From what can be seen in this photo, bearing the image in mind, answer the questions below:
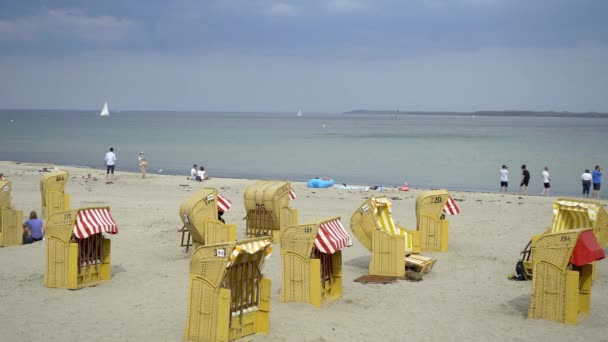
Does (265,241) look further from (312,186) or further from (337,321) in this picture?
(312,186)

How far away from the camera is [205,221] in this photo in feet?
45.3

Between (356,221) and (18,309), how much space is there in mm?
6022

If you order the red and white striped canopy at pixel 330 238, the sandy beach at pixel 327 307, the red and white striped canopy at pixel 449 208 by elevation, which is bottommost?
the sandy beach at pixel 327 307

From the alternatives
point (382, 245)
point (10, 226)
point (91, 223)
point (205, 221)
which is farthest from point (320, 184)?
point (91, 223)

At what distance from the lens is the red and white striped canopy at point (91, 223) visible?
11219 millimetres

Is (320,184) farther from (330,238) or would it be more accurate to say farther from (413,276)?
(330,238)

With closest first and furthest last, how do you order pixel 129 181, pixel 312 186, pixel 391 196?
pixel 391 196 < pixel 312 186 < pixel 129 181

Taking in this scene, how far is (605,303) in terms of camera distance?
36.0 ft

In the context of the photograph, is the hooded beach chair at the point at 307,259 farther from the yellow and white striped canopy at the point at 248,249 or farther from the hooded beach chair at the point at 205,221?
the hooded beach chair at the point at 205,221

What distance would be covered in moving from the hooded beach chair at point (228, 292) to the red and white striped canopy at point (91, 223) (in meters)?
3.29

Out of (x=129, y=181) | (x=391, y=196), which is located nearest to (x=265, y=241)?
(x=391, y=196)

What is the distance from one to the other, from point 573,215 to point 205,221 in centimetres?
692

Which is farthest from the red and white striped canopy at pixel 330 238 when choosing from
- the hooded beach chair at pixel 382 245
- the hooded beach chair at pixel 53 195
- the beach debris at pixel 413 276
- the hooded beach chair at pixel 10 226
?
the hooded beach chair at pixel 53 195

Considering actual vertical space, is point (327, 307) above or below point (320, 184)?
below
